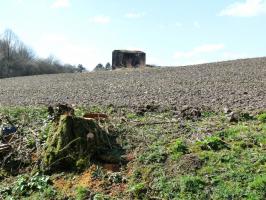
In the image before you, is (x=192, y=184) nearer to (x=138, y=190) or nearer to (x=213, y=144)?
(x=138, y=190)

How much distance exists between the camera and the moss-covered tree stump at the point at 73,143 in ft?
19.8

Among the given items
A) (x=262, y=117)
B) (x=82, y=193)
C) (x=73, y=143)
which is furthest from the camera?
(x=262, y=117)

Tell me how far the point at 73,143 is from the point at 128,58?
17.2m

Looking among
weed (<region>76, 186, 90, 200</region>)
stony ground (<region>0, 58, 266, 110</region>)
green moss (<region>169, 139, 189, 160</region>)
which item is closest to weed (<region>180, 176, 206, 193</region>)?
green moss (<region>169, 139, 189, 160</region>)

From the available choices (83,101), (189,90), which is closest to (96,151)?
(83,101)

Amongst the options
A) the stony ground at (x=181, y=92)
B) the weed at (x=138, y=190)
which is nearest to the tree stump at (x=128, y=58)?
the stony ground at (x=181, y=92)

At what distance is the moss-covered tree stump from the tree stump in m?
16.4

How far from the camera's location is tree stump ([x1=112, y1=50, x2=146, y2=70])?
75.2ft

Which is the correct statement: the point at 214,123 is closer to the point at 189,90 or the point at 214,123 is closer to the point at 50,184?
the point at 50,184

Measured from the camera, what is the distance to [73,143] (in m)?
6.19

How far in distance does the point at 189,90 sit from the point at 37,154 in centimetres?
491

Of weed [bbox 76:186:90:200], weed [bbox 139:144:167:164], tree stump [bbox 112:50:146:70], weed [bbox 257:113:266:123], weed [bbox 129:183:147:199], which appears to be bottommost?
weed [bbox 76:186:90:200]

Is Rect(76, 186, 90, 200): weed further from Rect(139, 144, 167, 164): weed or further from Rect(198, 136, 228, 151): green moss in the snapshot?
Rect(198, 136, 228, 151): green moss

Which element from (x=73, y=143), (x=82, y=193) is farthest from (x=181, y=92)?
(x=82, y=193)
